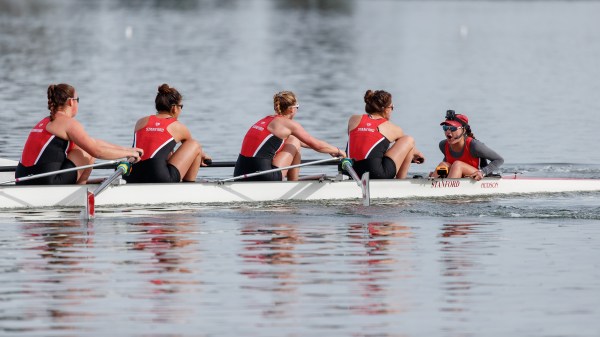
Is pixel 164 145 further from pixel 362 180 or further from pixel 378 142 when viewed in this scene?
pixel 378 142

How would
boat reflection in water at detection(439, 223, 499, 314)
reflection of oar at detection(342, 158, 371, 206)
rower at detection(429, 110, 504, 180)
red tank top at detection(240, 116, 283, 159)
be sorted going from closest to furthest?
boat reflection in water at detection(439, 223, 499, 314), reflection of oar at detection(342, 158, 371, 206), red tank top at detection(240, 116, 283, 159), rower at detection(429, 110, 504, 180)

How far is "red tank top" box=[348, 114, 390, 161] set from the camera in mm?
20266

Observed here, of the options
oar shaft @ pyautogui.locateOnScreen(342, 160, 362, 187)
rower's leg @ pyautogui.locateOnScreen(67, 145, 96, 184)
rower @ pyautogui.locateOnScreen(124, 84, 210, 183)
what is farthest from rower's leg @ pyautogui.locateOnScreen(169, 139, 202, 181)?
oar shaft @ pyautogui.locateOnScreen(342, 160, 362, 187)

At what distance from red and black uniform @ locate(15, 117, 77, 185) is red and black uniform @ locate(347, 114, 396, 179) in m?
3.74

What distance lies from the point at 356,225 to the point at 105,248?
10.7 ft

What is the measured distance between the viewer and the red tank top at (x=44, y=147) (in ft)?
61.0

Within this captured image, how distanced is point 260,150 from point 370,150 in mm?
1464

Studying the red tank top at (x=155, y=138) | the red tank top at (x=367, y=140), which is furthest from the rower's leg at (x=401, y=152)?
the red tank top at (x=155, y=138)

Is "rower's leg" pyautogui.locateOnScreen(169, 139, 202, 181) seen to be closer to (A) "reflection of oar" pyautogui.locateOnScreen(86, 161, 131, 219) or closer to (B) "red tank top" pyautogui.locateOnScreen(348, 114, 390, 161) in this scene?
(A) "reflection of oar" pyautogui.locateOnScreen(86, 161, 131, 219)

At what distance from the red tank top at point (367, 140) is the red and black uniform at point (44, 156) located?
3735 millimetres

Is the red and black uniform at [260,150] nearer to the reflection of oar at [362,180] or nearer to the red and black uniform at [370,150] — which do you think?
the reflection of oar at [362,180]

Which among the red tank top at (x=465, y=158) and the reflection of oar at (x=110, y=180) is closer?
the reflection of oar at (x=110, y=180)

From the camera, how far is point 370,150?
20.4 metres

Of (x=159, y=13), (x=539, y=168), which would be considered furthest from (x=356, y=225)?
(x=159, y=13)
